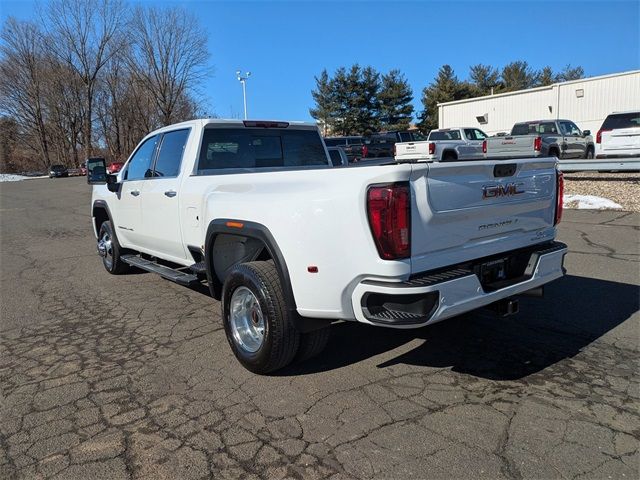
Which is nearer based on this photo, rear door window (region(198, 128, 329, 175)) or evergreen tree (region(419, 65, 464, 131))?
rear door window (region(198, 128, 329, 175))

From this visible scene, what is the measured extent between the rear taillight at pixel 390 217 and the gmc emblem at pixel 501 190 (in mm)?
729

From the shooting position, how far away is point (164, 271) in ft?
16.8

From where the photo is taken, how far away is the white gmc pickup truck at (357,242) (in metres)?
2.88

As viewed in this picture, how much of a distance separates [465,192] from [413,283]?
715 mm

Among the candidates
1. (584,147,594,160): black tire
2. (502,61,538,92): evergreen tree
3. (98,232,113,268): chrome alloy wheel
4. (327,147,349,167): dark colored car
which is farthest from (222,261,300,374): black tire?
(502,61,538,92): evergreen tree

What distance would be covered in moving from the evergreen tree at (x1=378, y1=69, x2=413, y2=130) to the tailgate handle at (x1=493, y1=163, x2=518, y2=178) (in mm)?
56988

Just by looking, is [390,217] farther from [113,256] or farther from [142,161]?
[113,256]

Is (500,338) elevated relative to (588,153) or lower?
lower

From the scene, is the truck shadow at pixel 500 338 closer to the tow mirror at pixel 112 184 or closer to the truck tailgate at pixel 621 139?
the tow mirror at pixel 112 184

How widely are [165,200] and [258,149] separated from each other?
1108 millimetres

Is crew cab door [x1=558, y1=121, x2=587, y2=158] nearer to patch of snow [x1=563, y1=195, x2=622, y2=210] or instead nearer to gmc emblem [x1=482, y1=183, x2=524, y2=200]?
patch of snow [x1=563, y1=195, x2=622, y2=210]

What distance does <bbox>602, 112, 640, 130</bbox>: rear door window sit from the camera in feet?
50.0

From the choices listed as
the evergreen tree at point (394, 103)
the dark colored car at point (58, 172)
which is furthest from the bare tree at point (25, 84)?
the evergreen tree at point (394, 103)

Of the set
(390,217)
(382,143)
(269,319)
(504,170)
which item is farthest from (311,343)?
(382,143)
